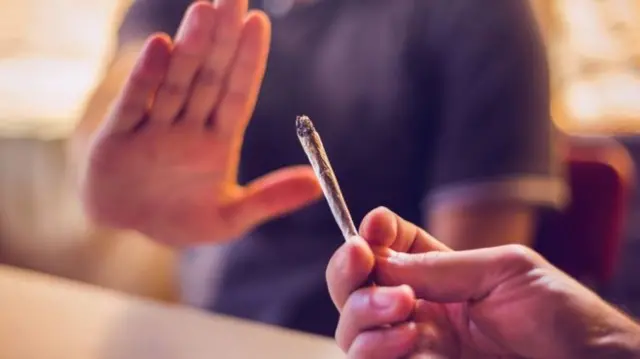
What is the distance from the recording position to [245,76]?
345mm

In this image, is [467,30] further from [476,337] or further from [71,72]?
[71,72]

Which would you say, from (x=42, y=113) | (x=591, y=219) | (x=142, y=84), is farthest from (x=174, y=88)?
(x=42, y=113)

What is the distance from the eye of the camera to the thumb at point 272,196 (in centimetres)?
42

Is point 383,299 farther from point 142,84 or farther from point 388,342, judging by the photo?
point 142,84

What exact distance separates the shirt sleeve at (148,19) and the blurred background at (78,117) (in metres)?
0.03

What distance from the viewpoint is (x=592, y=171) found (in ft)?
2.39

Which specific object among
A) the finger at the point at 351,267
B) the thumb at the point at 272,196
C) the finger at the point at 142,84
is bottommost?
the thumb at the point at 272,196

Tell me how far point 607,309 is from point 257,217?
0.74 feet

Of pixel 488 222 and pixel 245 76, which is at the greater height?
pixel 245 76

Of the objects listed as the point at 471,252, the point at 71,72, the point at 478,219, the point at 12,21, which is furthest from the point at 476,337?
the point at 71,72

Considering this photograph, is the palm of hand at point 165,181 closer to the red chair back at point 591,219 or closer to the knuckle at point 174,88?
the knuckle at point 174,88

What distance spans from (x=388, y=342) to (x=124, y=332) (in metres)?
0.21

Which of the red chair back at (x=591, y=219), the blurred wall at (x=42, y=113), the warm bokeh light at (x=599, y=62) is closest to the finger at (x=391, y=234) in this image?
the red chair back at (x=591, y=219)

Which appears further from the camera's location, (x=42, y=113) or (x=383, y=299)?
(x=42, y=113)
